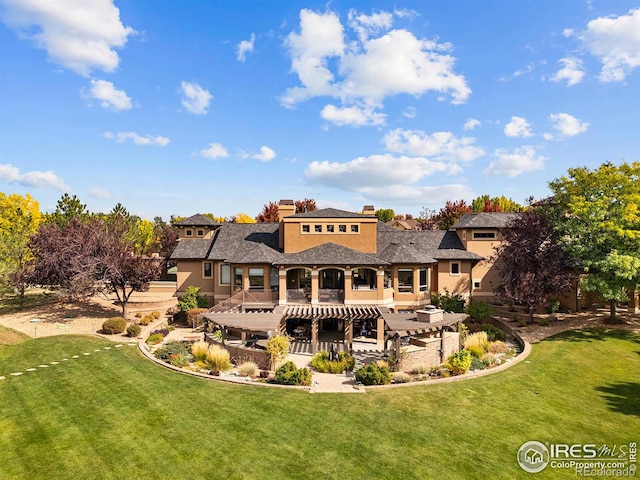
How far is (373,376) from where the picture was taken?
19375 mm

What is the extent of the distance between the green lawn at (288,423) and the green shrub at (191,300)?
456 inches

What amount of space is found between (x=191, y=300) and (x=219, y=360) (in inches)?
566

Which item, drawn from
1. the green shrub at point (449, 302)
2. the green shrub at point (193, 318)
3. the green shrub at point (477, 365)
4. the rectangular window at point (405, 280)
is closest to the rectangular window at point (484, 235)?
the green shrub at point (449, 302)

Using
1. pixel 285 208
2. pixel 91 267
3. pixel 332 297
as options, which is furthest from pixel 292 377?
pixel 91 267

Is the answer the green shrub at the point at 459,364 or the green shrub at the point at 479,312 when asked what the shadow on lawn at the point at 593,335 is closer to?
the green shrub at the point at 479,312

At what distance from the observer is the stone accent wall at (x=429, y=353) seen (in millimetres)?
21891

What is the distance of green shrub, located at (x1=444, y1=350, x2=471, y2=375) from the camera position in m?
20.7

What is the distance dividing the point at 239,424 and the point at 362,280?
72.0ft

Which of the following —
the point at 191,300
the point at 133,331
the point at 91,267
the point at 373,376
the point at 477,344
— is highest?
the point at 91,267

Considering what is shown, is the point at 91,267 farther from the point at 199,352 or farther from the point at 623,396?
the point at 623,396

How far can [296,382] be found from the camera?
19.2 meters

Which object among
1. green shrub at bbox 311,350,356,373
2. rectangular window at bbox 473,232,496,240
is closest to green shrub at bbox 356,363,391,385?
green shrub at bbox 311,350,356,373

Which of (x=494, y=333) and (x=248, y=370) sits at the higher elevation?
(x=494, y=333)

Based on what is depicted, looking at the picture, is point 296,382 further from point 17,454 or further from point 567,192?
point 567,192
